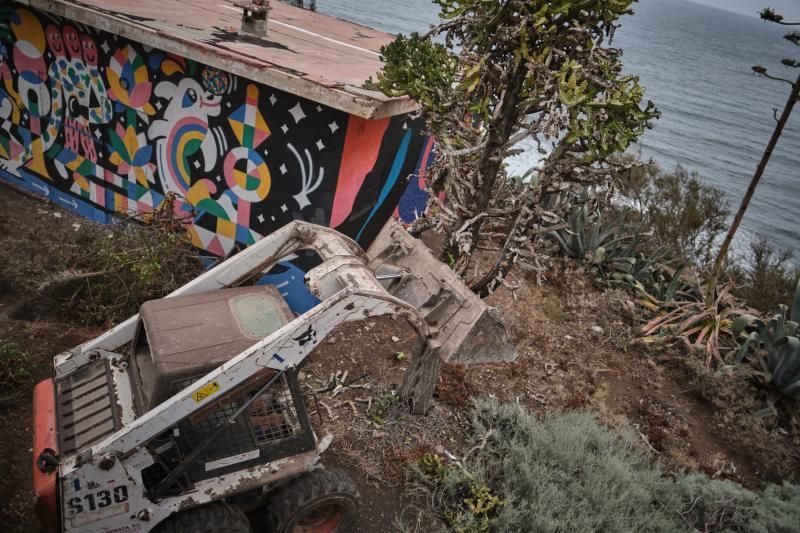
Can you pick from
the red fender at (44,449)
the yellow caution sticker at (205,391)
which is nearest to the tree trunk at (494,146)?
the yellow caution sticker at (205,391)

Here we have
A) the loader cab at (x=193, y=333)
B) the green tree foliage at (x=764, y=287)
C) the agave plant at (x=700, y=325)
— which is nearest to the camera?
→ the loader cab at (x=193, y=333)

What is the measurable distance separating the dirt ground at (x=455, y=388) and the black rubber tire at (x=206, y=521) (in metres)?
1.44

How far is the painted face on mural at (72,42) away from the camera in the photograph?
7.41 m

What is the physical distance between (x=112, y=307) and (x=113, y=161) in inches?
117

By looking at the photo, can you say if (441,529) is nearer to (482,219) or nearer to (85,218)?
(482,219)

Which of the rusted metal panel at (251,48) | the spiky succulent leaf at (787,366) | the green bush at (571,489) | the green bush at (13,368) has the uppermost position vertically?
the rusted metal panel at (251,48)

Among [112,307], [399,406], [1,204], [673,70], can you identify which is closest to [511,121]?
[399,406]

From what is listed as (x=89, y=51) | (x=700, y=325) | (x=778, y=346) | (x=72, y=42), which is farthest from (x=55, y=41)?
(x=778, y=346)

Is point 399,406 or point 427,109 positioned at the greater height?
point 427,109

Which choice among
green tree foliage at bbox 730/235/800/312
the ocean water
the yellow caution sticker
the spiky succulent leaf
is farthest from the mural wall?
green tree foliage at bbox 730/235/800/312

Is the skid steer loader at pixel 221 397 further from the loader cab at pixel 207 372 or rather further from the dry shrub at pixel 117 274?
the dry shrub at pixel 117 274

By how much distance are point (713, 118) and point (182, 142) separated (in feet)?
128

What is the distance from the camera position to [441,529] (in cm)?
453

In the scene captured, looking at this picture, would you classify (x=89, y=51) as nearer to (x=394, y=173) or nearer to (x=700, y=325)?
(x=394, y=173)
